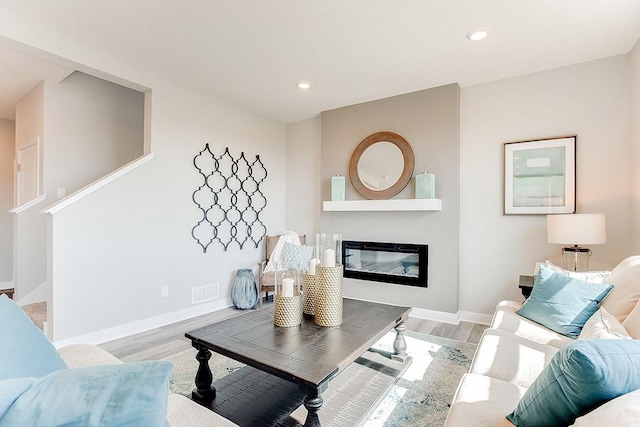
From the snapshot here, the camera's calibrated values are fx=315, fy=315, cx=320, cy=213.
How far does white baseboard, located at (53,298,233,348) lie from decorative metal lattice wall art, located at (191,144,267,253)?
2.27ft

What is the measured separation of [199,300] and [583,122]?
14.6 ft

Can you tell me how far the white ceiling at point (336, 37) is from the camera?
2248mm

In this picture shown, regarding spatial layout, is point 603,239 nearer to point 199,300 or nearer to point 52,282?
point 199,300

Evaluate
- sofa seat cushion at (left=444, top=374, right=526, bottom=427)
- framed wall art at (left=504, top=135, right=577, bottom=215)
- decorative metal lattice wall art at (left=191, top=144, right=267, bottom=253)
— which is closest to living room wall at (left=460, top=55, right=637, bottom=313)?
framed wall art at (left=504, top=135, right=577, bottom=215)

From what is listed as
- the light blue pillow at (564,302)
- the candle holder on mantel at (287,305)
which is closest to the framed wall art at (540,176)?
the light blue pillow at (564,302)

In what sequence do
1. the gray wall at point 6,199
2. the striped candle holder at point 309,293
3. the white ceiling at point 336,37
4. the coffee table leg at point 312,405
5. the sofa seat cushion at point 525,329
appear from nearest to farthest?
the coffee table leg at point 312,405
the sofa seat cushion at point 525,329
the striped candle holder at point 309,293
the white ceiling at point 336,37
the gray wall at point 6,199

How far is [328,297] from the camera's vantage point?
75.5 inches

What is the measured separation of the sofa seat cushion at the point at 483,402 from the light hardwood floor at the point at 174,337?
1.75 m

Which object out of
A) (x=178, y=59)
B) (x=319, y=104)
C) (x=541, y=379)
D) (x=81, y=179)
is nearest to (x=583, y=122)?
(x=319, y=104)

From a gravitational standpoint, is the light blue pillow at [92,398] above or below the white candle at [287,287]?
above

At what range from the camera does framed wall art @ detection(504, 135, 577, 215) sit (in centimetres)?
306

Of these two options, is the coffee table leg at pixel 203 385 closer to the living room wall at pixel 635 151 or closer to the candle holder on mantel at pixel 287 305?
the candle holder on mantel at pixel 287 305

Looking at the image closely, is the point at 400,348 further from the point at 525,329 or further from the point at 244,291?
the point at 244,291

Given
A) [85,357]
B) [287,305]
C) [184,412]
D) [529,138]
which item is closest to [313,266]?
[287,305]
